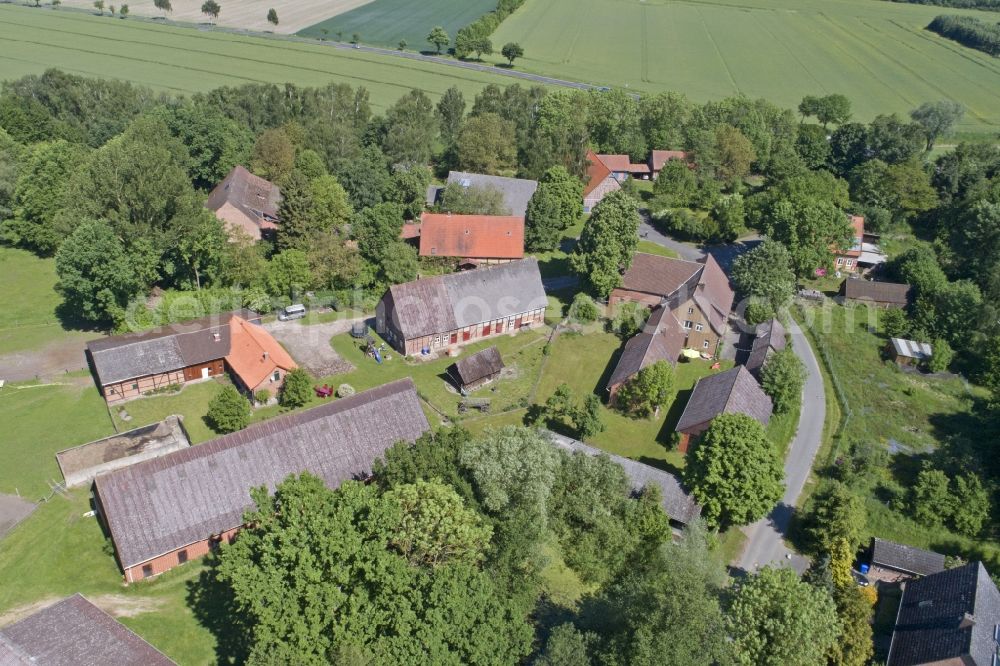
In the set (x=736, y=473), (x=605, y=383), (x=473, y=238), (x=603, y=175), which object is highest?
(x=603, y=175)

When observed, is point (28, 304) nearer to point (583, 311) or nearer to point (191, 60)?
point (583, 311)

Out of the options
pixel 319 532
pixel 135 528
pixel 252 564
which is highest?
pixel 319 532

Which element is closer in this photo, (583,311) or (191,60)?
(583,311)

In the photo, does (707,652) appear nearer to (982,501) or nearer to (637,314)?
(982,501)

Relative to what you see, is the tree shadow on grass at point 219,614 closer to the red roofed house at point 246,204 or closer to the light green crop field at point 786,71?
the red roofed house at point 246,204

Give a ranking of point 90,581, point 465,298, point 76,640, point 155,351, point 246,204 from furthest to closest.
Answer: point 246,204 → point 465,298 → point 155,351 → point 90,581 → point 76,640

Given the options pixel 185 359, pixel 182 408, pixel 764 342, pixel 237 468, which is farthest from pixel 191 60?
pixel 764 342

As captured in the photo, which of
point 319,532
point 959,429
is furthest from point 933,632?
point 319,532
